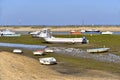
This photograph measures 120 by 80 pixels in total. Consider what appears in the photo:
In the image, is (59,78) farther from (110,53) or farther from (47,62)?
(110,53)

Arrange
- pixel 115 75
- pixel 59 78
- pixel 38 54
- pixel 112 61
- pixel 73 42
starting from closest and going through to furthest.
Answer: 1. pixel 59 78
2. pixel 115 75
3. pixel 112 61
4. pixel 38 54
5. pixel 73 42

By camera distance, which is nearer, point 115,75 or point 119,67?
point 115,75

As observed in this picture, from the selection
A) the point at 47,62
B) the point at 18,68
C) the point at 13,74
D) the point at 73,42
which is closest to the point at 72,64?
the point at 47,62

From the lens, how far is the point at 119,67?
43.4m

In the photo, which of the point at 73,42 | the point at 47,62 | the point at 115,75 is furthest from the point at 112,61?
the point at 73,42

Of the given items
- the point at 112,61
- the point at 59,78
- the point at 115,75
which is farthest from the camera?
the point at 112,61

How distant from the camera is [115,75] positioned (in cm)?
3603

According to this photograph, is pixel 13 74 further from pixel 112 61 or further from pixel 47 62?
pixel 112 61

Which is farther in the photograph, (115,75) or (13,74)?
(115,75)

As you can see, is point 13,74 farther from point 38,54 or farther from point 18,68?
point 38,54

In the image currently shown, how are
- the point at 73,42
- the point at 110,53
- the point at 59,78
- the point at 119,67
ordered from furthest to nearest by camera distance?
the point at 73,42 < the point at 110,53 < the point at 119,67 < the point at 59,78

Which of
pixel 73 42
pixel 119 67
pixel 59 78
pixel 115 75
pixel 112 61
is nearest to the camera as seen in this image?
pixel 59 78

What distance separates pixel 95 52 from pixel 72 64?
1657 centimetres

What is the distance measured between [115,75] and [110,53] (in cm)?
2455
